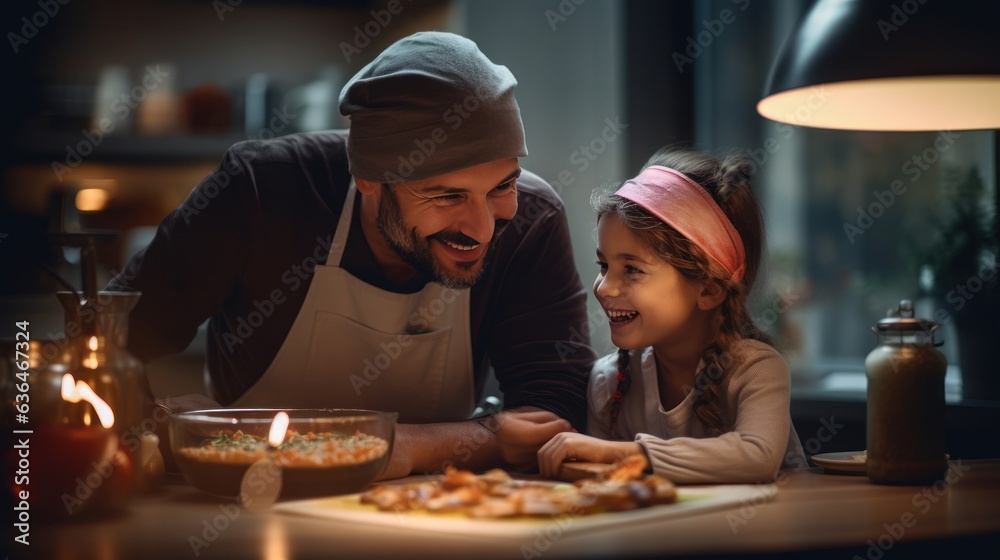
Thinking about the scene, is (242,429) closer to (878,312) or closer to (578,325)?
(578,325)

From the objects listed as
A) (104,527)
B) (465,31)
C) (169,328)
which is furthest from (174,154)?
(104,527)

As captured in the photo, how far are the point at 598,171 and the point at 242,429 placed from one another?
5.93 ft

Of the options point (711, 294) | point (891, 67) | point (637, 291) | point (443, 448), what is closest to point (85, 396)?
point (443, 448)

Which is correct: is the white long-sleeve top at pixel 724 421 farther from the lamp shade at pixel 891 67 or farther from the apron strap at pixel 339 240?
the apron strap at pixel 339 240

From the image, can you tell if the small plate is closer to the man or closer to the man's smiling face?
the man

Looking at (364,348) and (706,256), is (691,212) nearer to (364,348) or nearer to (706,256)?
(706,256)

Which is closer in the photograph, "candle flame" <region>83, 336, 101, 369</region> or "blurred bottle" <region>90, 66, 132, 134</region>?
"candle flame" <region>83, 336, 101, 369</region>

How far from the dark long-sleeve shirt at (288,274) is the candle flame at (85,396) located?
564 millimetres

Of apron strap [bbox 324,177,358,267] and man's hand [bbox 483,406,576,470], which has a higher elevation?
apron strap [bbox 324,177,358,267]

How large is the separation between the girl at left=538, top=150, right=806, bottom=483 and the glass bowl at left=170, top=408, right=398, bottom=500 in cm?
29

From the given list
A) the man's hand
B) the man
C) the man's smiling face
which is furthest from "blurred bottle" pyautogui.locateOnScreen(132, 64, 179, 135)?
the man's hand

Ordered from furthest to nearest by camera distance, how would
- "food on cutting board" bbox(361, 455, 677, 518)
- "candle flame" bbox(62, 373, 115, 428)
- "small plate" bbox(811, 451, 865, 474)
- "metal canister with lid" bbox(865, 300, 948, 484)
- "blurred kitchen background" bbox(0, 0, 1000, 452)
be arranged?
"blurred kitchen background" bbox(0, 0, 1000, 452), "small plate" bbox(811, 451, 865, 474), "metal canister with lid" bbox(865, 300, 948, 484), "candle flame" bbox(62, 373, 115, 428), "food on cutting board" bbox(361, 455, 677, 518)

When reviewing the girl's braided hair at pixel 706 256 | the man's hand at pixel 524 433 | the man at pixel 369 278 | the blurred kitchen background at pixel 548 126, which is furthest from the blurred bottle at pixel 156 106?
the man's hand at pixel 524 433

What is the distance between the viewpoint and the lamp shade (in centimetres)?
117
